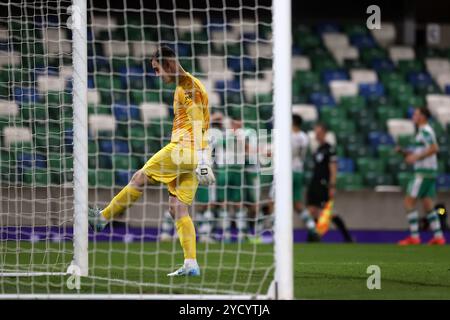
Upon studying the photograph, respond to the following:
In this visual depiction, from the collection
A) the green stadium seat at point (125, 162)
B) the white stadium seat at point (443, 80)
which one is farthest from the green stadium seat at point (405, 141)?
the green stadium seat at point (125, 162)

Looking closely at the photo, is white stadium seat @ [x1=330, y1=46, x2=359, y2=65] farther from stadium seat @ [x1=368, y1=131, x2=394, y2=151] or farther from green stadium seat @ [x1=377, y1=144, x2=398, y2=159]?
green stadium seat @ [x1=377, y1=144, x2=398, y2=159]

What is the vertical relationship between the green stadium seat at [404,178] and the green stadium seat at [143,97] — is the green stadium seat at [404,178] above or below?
below

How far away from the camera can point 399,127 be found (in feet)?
62.4

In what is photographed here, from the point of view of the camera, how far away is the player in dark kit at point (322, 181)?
47.9 ft

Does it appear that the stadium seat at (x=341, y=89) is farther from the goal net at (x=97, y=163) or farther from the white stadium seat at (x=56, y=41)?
the white stadium seat at (x=56, y=41)

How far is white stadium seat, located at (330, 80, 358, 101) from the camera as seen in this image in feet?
64.9

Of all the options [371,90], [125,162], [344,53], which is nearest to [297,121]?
[125,162]

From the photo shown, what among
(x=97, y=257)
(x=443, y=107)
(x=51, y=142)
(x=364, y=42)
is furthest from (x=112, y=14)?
(x=97, y=257)

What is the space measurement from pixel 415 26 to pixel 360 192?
25.1ft

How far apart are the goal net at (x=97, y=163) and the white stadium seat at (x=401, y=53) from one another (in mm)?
3267

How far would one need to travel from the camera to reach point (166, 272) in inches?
Answer: 336

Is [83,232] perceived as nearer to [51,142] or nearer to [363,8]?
[51,142]

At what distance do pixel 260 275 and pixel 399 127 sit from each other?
11081 mm

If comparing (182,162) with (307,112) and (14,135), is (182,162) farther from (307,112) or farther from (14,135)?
(307,112)
